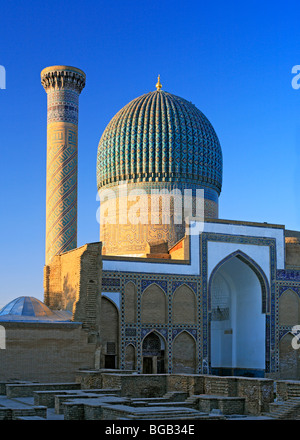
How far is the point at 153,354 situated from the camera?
59.9 ft

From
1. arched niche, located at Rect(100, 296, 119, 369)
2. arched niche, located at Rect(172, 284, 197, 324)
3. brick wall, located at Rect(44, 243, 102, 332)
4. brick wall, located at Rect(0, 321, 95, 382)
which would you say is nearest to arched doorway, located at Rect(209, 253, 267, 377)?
arched niche, located at Rect(172, 284, 197, 324)

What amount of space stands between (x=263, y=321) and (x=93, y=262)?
5790 millimetres

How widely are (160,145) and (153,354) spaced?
7.10m

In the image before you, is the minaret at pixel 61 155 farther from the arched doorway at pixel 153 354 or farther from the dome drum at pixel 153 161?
the arched doorway at pixel 153 354

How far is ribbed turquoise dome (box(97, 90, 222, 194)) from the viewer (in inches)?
871

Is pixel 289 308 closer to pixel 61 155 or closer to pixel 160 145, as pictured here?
pixel 160 145

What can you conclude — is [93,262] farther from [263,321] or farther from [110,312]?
[263,321]

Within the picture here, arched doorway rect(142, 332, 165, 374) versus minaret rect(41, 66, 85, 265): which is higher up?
minaret rect(41, 66, 85, 265)

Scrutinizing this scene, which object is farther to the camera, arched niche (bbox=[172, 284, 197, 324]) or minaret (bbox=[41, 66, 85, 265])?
minaret (bbox=[41, 66, 85, 265])

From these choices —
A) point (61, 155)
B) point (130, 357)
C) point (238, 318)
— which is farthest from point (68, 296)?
point (238, 318)

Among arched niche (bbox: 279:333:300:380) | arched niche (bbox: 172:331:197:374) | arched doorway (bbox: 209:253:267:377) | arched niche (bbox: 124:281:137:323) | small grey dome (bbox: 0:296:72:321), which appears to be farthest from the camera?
arched doorway (bbox: 209:253:267:377)

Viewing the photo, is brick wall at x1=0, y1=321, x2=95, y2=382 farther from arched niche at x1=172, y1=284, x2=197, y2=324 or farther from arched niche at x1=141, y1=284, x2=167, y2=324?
arched niche at x1=172, y1=284, x2=197, y2=324

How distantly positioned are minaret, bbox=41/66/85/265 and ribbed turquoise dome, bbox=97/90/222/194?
2.40 metres

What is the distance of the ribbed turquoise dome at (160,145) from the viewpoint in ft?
72.6
